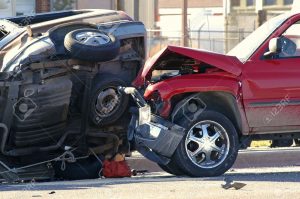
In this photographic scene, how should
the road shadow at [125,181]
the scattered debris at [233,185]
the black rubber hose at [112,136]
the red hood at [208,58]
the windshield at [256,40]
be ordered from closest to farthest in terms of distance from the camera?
1. the scattered debris at [233,185]
2. the road shadow at [125,181]
3. the red hood at [208,58]
4. the windshield at [256,40]
5. the black rubber hose at [112,136]

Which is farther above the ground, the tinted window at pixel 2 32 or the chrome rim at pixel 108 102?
the tinted window at pixel 2 32

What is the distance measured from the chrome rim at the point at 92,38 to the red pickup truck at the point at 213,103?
1.98 ft

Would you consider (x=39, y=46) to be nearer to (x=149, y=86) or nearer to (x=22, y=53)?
(x=22, y=53)

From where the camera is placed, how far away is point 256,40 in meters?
9.62

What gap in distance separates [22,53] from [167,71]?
1782mm

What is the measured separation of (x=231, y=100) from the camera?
929cm

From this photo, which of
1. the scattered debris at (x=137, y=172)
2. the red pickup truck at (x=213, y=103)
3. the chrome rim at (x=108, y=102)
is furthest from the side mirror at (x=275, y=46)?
the scattered debris at (x=137, y=172)

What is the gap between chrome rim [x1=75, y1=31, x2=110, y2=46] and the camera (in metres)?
9.48

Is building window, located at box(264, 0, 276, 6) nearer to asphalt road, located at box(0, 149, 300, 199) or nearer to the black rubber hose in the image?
the black rubber hose

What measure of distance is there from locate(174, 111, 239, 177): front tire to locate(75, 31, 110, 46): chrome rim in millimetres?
1418

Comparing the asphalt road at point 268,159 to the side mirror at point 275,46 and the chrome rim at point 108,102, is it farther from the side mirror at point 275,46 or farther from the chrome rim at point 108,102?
the side mirror at point 275,46

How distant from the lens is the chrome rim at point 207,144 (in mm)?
9125

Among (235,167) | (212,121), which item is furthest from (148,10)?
(212,121)

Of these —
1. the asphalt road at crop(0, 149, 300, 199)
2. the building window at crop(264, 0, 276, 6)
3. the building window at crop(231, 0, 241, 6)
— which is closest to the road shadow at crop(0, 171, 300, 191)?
the asphalt road at crop(0, 149, 300, 199)
